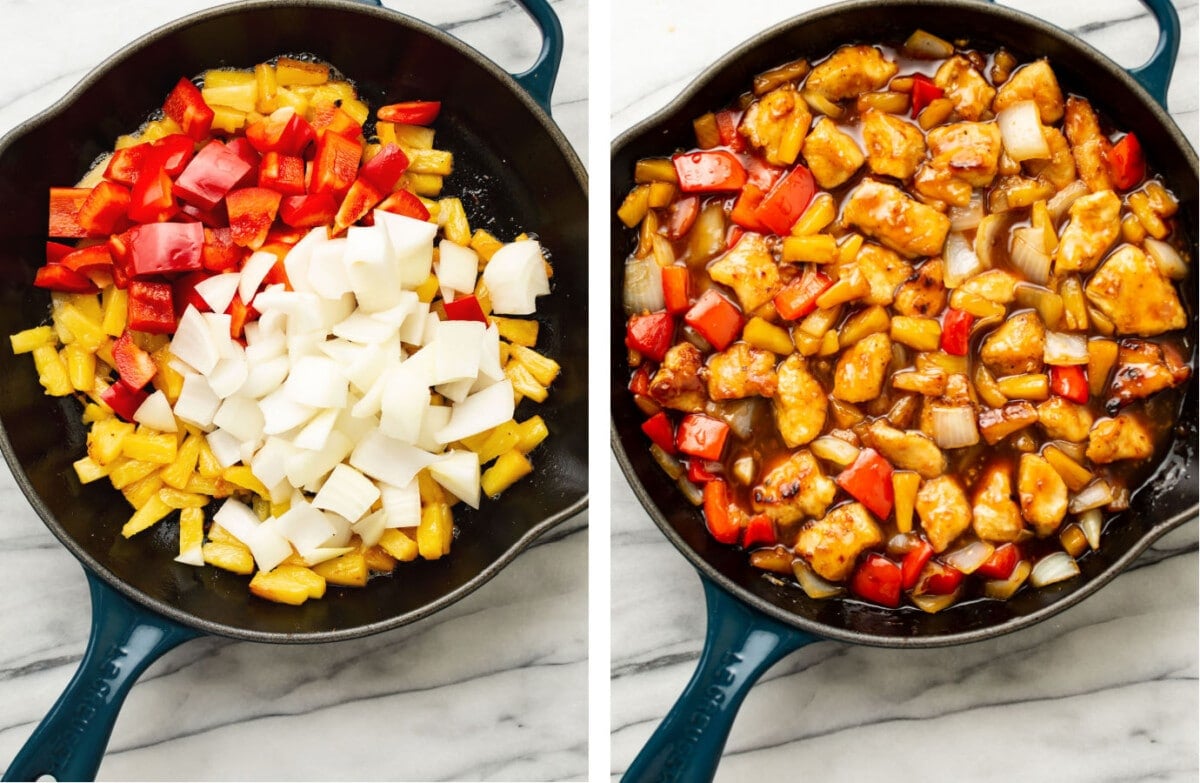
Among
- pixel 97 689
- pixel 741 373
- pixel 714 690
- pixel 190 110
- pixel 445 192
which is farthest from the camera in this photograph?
pixel 445 192

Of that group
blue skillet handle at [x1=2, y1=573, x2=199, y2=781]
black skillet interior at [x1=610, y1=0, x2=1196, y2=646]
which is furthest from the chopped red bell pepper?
black skillet interior at [x1=610, y1=0, x2=1196, y2=646]

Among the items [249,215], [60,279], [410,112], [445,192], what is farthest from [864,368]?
[60,279]

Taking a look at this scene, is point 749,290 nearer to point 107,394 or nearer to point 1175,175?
point 1175,175

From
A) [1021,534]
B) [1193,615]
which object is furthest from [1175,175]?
[1193,615]

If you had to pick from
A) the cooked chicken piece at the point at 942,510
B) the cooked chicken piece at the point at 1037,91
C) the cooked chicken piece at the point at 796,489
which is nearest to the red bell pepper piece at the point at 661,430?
the cooked chicken piece at the point at 796,489

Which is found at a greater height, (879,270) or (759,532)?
(879,270)

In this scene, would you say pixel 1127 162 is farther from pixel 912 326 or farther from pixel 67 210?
pixel 67 210

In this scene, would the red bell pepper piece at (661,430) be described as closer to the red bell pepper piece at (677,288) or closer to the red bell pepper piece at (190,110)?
the red bell pepper piece at (677,288)
